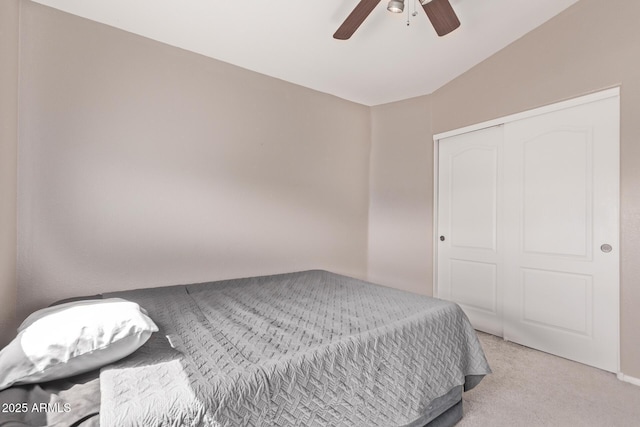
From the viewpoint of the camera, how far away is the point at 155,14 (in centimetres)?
218

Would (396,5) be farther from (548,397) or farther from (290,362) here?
(548,397)

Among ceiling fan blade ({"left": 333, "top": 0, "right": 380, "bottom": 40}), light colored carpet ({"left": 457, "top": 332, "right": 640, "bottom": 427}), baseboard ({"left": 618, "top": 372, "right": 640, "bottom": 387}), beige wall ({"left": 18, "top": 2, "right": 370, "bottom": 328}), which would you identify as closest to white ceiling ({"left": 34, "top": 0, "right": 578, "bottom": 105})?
beige wall ({"left": 18, "top": 2, "right": 370, "bottom": 328})

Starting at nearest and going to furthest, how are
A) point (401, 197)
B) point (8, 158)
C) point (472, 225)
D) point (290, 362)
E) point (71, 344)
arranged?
point (71, 344), point (290, 362), point (8, 158), point (472, 225), point (401, 197)

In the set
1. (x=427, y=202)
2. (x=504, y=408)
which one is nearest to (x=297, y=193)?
(x=427, y=202)

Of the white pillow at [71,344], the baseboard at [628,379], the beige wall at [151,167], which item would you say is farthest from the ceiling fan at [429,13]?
the baseboard at [628,379]

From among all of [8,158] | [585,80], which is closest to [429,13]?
[585,80]

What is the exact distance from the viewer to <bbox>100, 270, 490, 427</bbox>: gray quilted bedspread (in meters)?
0.97

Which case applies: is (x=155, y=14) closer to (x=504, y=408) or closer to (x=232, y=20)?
(x=232, y=20)

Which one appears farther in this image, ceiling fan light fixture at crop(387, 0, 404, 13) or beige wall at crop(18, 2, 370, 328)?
beige wall at crop(18, 2, 370, 328)

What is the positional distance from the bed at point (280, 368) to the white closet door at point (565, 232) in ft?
4.30

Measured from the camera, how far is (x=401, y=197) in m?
3.66

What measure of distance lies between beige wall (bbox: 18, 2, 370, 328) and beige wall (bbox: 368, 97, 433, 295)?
30.5 inches

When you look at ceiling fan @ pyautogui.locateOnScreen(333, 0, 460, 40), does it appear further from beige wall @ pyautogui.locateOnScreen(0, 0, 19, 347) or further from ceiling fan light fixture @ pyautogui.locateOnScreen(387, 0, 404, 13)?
beige wall @ pyautogui.locateOnScreen(0, 0, 19, 347)

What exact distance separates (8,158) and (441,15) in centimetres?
260
